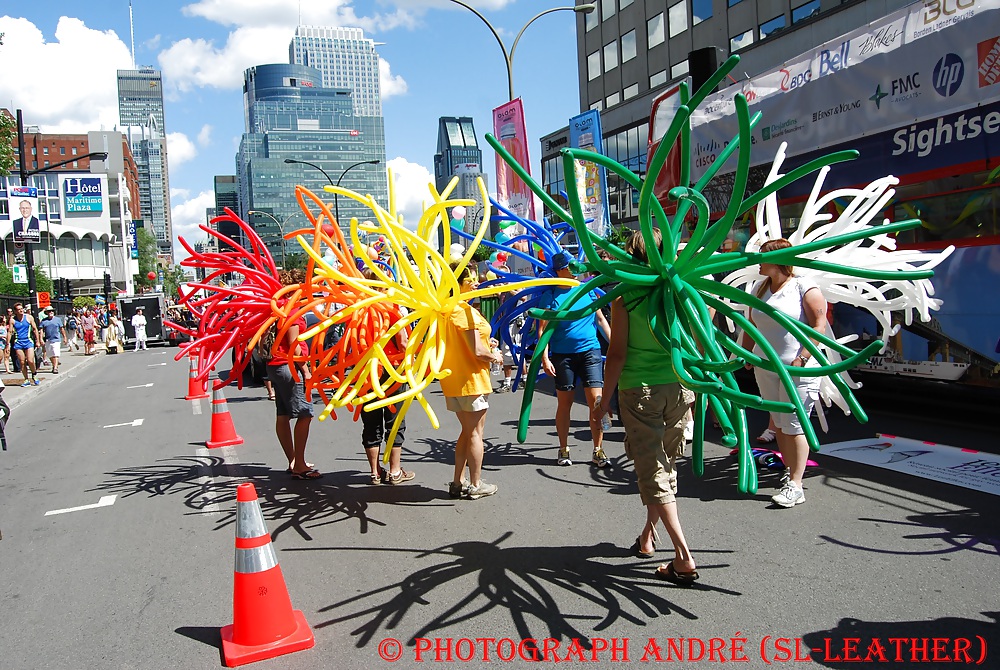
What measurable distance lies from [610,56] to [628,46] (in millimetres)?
1758

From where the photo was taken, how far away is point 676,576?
377cm

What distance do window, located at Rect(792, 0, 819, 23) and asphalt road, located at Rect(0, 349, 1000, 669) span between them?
25.7 m

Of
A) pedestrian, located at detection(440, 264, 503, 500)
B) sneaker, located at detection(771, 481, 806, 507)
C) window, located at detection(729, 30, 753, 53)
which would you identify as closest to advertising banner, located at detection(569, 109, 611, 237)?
pedestrian, located at detection(440, 264, 503, 500)

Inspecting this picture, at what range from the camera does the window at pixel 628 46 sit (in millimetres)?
39688

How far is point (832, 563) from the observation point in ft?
12.9

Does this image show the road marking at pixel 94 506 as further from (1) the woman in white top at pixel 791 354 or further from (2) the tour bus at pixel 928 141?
(2) the tour bus at pixel 928 141

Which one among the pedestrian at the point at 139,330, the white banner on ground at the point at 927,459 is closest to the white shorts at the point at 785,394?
the white banner on ground at the point at 927,459

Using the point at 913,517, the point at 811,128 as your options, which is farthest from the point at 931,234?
the point at 913,517

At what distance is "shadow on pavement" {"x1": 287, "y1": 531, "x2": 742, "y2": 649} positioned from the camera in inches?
137

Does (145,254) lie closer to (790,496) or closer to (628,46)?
(628,46)

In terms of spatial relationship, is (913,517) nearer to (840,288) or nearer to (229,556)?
(840,288)

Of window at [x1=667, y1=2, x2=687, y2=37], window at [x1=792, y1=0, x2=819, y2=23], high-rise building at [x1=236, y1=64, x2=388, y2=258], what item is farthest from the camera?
high-rise building at [x1=236, y1=64, x2=388, y2=258]

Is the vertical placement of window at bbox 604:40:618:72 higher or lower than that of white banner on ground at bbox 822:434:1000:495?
higher

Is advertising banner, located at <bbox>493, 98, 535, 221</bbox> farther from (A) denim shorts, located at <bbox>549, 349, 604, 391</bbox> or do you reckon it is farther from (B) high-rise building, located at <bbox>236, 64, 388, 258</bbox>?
(B) high-rise building, located at <bbox>236, 64, 388, 258</bbox>
